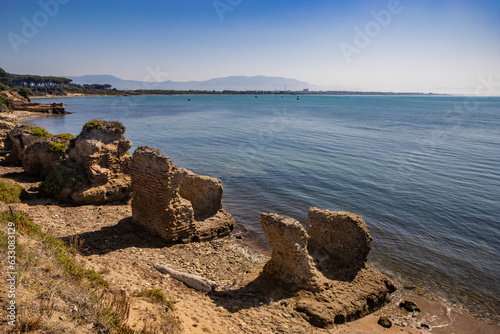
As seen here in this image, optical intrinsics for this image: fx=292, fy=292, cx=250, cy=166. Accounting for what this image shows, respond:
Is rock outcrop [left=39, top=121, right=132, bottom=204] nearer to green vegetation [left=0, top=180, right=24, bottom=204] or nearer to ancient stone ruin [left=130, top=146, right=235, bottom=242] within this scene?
green vegetation [left=0, top=180, right=24, bottom=204]

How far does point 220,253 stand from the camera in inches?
493

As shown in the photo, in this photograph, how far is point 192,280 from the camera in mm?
9445

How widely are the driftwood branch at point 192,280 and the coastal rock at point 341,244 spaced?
3786 millimetres

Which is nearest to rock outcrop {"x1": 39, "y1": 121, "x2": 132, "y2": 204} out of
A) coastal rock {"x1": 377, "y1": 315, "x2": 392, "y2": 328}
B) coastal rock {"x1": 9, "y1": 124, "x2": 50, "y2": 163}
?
coastal rock {"x1": 9, "y1": 124, "x2": 50, "y2": 163}

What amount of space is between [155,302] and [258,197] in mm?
13362

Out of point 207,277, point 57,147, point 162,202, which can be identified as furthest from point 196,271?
point 57,147

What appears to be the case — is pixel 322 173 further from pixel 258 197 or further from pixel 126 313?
pixel 126 313

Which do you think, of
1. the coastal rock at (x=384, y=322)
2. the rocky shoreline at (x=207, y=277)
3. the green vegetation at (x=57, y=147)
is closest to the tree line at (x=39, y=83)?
the green vegetation at (x=57, y=147)

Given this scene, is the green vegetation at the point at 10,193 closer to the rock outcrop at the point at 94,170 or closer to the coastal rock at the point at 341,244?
the rock outcrop at the point at 94,170

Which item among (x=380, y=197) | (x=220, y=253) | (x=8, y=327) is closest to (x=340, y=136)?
(x=380, y=197)

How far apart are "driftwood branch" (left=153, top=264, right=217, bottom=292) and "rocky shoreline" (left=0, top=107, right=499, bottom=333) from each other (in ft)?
0.66

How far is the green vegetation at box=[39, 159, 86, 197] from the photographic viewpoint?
48.0 ft

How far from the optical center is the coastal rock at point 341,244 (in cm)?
1041

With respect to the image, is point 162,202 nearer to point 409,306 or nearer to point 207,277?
point 207,277
